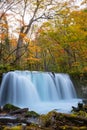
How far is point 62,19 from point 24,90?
8174mm

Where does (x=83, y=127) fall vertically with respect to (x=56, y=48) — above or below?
below

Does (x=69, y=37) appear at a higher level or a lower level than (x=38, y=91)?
higher

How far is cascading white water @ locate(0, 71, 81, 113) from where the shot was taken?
1417 centimetres

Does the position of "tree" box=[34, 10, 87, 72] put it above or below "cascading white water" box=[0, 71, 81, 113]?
above

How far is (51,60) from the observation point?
109ft

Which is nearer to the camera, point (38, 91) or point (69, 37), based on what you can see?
point (38, 91)

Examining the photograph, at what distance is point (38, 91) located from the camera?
53.2 ft

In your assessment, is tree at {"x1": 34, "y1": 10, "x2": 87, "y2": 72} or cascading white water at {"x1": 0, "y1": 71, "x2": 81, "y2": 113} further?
tree at {"x1": 34, "y1": 10, "x2": 87, "y2": 72}

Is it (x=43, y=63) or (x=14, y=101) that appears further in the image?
(x=43, y=63)

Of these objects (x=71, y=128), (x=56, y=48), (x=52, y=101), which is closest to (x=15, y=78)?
(x=52, y=101)

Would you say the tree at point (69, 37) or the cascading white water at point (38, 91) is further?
the tree at point (69, 37)

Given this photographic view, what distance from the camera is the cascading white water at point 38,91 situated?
558 inches

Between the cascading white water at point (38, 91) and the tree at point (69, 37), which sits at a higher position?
the tree at point (69, 37)

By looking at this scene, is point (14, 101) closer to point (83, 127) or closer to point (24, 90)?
point (24, 90)
